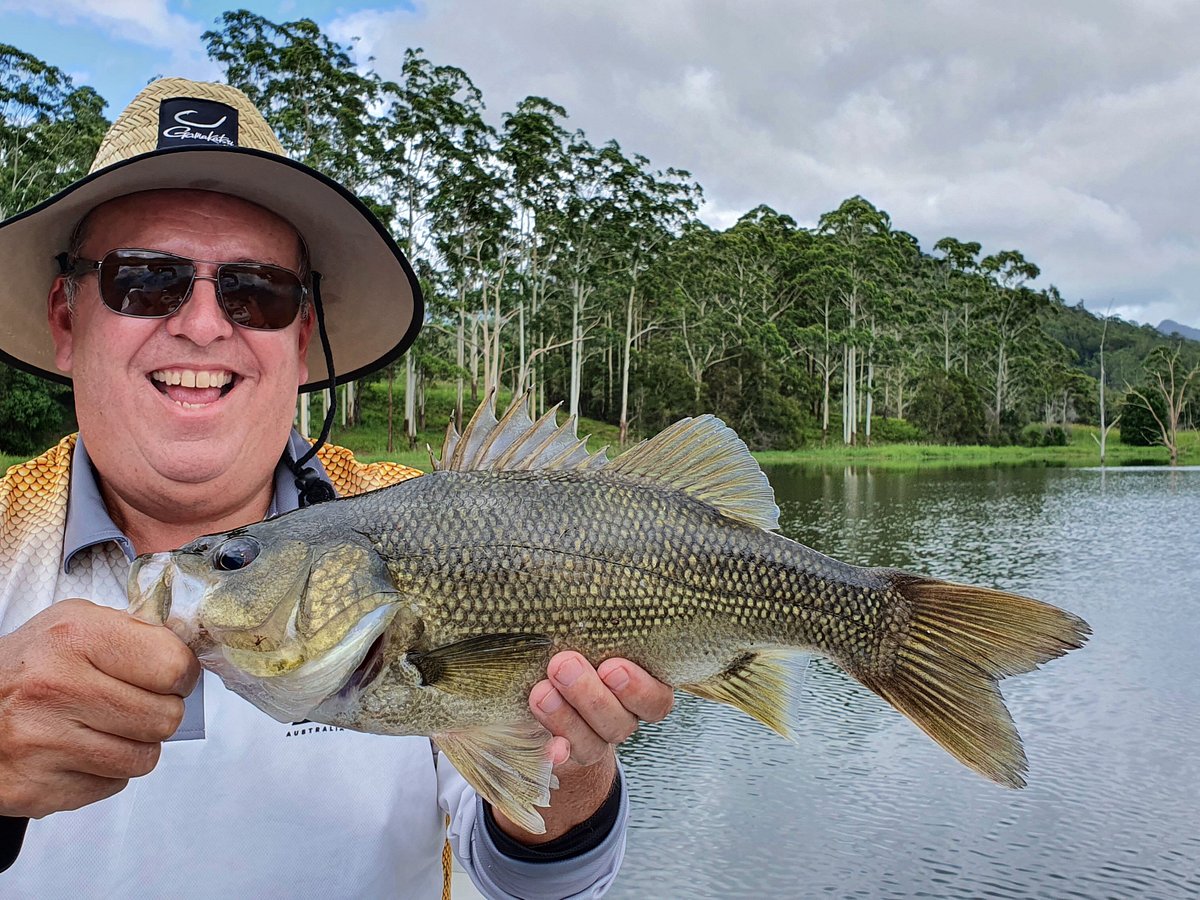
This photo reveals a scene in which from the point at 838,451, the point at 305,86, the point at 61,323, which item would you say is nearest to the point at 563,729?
the point at 61,323

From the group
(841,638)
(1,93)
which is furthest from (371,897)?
(1,93)

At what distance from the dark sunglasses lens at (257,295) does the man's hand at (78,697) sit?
1.14 m

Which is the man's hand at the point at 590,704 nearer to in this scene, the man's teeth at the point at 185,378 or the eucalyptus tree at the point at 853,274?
the man's teeth at the point at 185,378

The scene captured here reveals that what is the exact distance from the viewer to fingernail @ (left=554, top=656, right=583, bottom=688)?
81.9 inches

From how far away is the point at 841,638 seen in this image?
2.31m

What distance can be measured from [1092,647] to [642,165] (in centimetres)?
3807

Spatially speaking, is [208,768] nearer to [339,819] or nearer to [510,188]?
[339,819]

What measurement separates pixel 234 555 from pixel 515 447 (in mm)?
703

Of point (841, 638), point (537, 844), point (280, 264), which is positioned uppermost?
point (280, 264)

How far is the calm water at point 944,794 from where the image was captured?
7871 millimetres

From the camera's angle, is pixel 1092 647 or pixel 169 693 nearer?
pixel 169 693

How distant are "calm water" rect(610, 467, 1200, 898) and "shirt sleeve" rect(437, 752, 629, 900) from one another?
531 centimetres

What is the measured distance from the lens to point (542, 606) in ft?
6.99

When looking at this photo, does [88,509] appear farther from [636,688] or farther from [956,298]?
[956,298]
